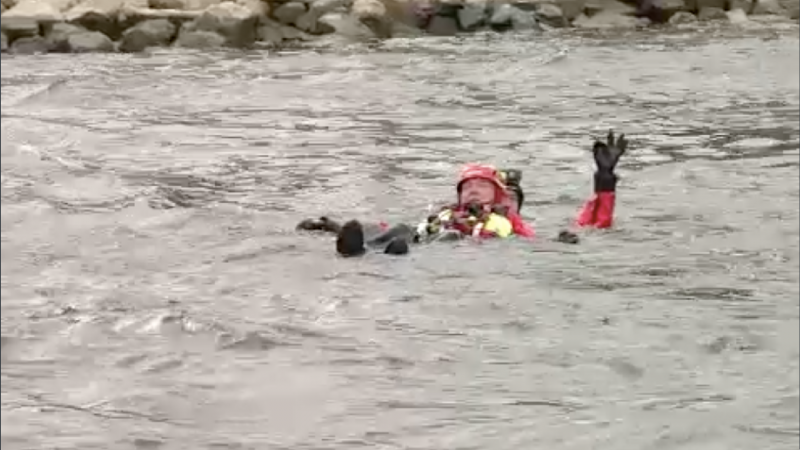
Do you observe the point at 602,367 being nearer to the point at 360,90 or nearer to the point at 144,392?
the point at 144,392

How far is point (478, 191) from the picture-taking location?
8367mm

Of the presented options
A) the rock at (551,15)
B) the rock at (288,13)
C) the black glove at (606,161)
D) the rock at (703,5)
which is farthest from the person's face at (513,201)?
the rock at (703,5)

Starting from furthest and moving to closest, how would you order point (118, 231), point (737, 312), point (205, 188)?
point (205, 188), point (118, 231), point (737, 312)

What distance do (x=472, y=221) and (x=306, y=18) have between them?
1529 centimetres

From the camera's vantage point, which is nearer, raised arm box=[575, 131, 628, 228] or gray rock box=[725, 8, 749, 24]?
raised arm box=[575, 131, 628, 228]

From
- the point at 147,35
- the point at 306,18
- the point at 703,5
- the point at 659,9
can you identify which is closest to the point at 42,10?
the point at 147,35

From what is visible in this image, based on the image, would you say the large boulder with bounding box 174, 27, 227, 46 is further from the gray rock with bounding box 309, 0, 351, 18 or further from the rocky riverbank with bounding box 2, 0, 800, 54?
the gray rock with bounding box 309, 0, 351, 18

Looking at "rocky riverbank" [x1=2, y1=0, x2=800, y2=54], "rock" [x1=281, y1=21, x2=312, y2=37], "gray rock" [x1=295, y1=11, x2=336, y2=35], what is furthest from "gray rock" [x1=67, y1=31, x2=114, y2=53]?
"gray rock" [x1=295, y1=11, x2=336, y2=35]

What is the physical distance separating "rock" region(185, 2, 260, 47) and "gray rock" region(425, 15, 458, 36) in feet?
9.08

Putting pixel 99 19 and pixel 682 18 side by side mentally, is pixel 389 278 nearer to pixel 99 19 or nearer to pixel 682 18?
pixel 99 19

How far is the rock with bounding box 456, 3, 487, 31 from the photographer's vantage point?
75.2 feet

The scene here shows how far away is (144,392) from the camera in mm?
5000

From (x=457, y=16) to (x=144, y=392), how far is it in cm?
1856

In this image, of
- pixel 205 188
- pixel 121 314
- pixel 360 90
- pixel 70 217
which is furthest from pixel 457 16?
pixel 121 314
